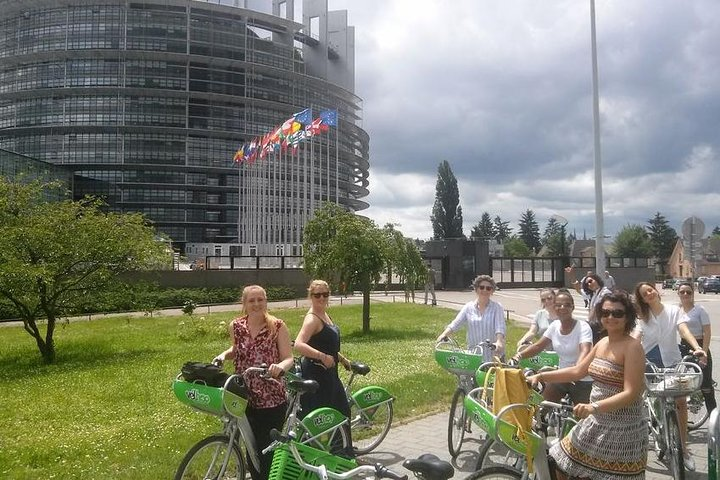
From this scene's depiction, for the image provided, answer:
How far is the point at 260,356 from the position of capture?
4980 millimetres

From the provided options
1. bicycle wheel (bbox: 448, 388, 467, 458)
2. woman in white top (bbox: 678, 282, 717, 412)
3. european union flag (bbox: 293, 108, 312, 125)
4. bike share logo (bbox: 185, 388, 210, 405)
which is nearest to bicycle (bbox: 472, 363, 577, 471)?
bicycle wheel (bbox: 448, 388, 467, 458)

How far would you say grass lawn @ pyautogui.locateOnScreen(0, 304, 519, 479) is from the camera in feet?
21.4

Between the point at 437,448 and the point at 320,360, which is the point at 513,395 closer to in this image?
the point at 320,360

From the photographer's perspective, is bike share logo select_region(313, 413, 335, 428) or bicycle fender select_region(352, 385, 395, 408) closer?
bike share logo select_region(313, 413, 335, 428)

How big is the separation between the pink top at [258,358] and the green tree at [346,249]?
548 inches

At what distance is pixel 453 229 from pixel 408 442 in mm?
89875

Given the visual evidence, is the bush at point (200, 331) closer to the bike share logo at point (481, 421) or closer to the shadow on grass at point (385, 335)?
the shadow on grass at point (385, 335)

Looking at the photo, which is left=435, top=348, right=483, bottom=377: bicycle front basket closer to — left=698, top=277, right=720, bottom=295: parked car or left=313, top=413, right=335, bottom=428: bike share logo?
left=313, top=413, right=335, bottom=428: bike share logo

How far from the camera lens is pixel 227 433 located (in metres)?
4.72

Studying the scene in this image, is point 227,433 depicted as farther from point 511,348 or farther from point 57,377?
point 511,348

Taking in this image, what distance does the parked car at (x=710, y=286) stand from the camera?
51.0 m

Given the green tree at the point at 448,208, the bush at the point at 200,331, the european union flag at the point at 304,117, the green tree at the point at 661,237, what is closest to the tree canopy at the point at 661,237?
the green tree at the point at 661,237

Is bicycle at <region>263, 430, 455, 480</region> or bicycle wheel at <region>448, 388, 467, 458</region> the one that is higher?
bicycle at <region>263, 430, 455, 480</region>

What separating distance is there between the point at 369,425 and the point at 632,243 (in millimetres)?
106667
